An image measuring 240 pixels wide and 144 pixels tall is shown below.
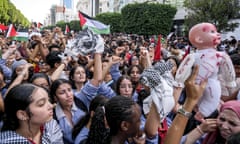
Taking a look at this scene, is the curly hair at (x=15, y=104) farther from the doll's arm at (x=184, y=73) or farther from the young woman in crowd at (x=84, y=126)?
the doll's arm at (x=184, y=73)

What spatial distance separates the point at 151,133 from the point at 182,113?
10.5 inches

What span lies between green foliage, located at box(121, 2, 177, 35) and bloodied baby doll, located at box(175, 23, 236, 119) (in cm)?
2473

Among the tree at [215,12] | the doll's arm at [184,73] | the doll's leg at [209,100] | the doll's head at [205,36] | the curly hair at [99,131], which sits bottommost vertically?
the curly hair at [99,131]

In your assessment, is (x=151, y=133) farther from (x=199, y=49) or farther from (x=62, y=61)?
(x=62, y=61)

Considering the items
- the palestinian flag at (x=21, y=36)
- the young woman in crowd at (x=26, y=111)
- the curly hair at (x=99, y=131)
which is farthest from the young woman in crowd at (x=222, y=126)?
the palestinian flag at (x=21, y=36)

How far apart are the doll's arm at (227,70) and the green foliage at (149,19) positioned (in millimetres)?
24667

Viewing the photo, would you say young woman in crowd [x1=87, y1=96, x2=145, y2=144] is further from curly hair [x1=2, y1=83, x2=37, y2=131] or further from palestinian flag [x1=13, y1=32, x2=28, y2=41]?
palestinian flag [x1=13, y1=32, x2=28, y2=41]

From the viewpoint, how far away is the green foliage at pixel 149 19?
27641 mm

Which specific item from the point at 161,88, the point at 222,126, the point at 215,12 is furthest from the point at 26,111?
the point at 215,12

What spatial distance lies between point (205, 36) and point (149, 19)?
25356 millimetres

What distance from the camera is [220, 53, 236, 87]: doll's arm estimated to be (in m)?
2.84

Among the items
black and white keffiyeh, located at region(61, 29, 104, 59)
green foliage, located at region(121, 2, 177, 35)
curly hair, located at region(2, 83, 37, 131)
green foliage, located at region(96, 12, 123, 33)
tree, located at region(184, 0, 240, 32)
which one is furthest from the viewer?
green foliage, located at region(96, 12, 123, 33)

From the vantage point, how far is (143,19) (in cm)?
2805

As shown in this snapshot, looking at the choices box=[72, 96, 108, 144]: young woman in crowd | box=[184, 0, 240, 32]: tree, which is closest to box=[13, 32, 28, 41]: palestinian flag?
box=[72, 96, 108, 144]: young woman in crowd
